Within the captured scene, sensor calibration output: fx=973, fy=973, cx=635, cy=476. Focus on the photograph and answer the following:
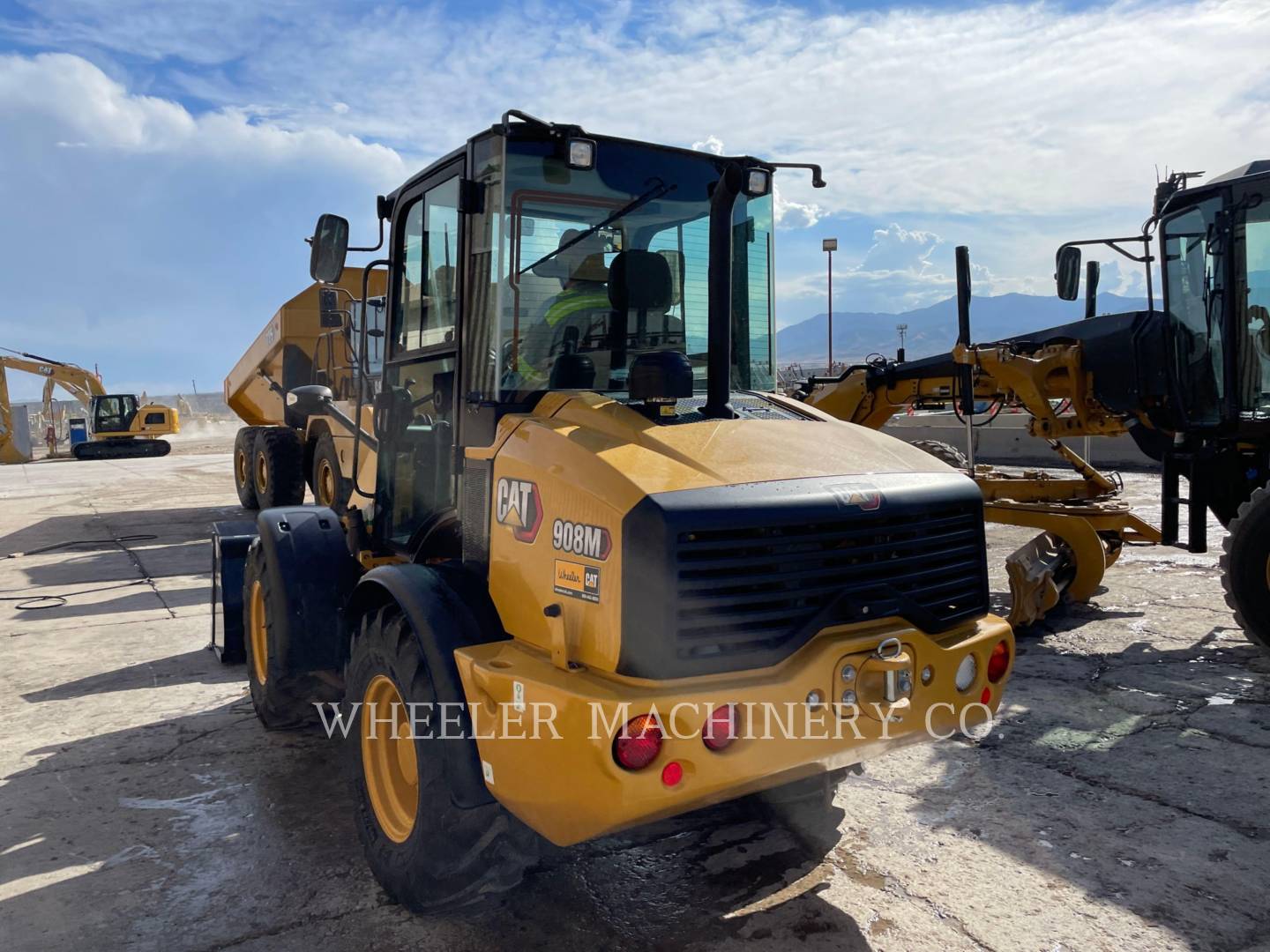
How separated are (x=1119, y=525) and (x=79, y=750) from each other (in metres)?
6.70

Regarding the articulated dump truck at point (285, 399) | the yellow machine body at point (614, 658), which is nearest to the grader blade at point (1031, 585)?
the yellow machine body at point (614, 658)

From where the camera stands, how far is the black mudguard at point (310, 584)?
13.5 ft

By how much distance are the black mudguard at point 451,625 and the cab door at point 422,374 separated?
435 mm

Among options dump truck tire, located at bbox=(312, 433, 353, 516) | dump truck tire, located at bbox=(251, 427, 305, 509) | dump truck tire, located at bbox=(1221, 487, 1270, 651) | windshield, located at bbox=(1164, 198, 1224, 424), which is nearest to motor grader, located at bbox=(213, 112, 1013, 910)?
dump truck tire, located at bbox=(1221, 487, 1270, 651)

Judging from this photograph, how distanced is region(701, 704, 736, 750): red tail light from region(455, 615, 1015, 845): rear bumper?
2cm

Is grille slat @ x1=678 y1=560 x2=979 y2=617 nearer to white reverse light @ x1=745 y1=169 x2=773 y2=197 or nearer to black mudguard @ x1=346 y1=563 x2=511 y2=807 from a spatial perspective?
black mudguard @ x1=346 y1=563 x2=511 y2=807

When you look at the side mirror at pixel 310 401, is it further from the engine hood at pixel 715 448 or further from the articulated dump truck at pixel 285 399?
the articulated dump truck at pixel 285 399

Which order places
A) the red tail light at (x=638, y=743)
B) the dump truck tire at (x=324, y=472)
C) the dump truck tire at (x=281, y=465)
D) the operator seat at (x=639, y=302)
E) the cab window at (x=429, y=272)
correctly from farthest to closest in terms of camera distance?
1. the dump truck tire at (x=281, y=465)
2. the dump truck tire at (x=324, y=472)
3. the cab window at (x=429, y=272)
4. the operator seat at (x=639, y=302)
5. the red tail light at (x=638, y=743)

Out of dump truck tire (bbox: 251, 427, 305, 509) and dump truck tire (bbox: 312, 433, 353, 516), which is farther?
dump truck tire (bbox: 251, 427, 305, 509)

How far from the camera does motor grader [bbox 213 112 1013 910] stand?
2631 mm

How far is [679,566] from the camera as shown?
2619 millimetres

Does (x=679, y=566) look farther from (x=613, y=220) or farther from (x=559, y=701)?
(x=613, y=220)

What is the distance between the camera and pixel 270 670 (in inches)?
173

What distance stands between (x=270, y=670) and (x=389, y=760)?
4.08 ft
